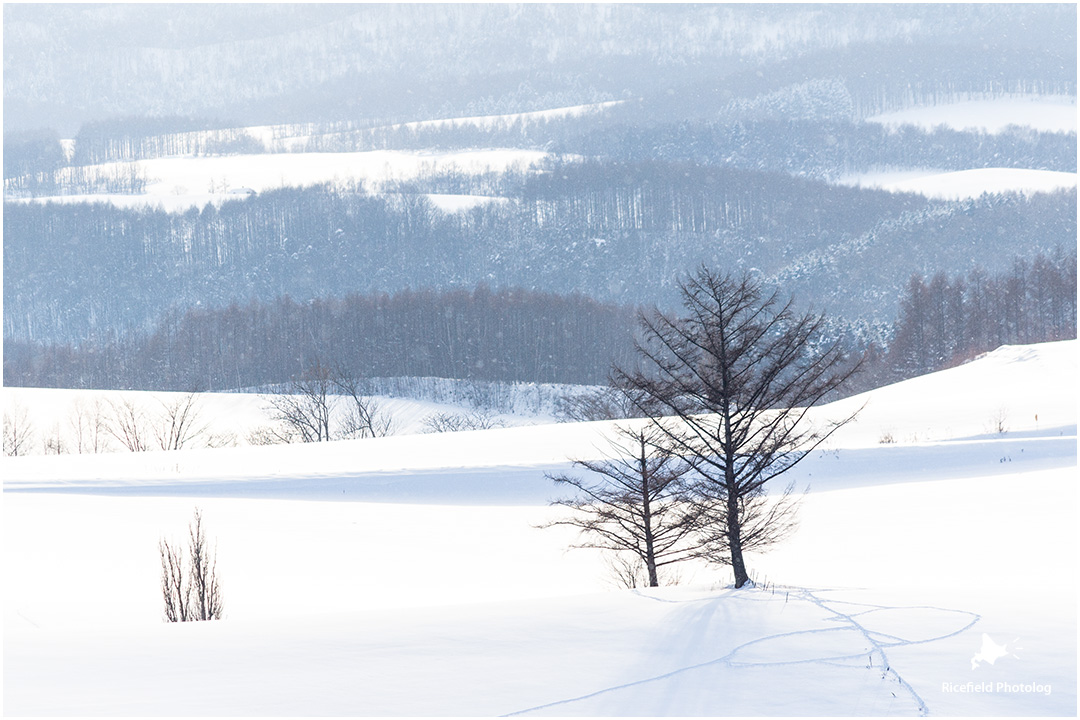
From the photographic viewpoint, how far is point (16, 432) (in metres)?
58.0

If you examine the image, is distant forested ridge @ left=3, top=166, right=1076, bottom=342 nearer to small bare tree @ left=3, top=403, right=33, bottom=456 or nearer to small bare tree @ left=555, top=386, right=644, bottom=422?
small bare tree @ left=555, top=386, right=644, bottom=422

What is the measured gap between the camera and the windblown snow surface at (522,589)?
7.55m

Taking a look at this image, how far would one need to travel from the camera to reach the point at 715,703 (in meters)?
7.33

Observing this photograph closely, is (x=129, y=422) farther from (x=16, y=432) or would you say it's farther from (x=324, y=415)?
(x=324, y=415)

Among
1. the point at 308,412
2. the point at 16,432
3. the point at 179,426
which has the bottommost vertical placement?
the point at 308,412

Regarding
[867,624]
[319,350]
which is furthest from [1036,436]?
[319,350]

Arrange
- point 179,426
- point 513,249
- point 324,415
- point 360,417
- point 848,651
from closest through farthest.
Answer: point 848,651
point 179,426
point 324,415
point 360,417
point 513,249

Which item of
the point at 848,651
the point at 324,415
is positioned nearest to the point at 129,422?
the point at 324,415

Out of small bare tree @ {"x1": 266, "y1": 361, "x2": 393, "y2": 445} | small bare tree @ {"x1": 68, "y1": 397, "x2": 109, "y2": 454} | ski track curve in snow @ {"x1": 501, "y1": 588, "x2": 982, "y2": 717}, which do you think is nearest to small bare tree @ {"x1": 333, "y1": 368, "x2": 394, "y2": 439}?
small bare tree @ {"x1": 266, "y1": 361, "x2": 393, "y2": 445}

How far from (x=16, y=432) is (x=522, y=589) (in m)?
52.2

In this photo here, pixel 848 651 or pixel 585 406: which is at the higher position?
pixel 848 651

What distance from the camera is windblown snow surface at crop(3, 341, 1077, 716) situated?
7555 mm

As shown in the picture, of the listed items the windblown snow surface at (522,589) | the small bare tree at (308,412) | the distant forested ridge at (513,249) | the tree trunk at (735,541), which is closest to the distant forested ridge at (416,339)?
the small bare tree at (308,412)

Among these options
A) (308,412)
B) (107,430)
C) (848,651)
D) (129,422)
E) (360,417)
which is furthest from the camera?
(308,412)
